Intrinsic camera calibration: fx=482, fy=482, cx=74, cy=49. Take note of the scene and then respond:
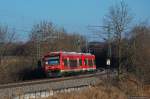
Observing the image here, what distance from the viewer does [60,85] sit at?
36.2m

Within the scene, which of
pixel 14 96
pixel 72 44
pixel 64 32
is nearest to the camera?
pixel 14 96

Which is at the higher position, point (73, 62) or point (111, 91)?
point (73, 62)

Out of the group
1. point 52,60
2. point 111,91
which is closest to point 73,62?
point 52,60

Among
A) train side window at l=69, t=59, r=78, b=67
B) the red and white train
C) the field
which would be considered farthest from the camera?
train side window at l=69, t=59, r=78, b=67

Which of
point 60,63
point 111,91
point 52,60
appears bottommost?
point 111,91

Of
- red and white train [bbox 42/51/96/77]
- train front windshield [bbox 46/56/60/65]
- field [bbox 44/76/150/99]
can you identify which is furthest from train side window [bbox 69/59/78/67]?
field [bbox 44/76/150/99]

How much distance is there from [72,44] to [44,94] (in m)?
67.1

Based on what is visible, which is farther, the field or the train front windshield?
the train front windshield

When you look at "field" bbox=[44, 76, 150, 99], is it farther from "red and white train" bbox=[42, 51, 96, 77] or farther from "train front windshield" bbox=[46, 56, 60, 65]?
"train front windshield" bbox=[46, 56, 60, 65]

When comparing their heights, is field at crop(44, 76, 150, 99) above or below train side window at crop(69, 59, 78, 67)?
below

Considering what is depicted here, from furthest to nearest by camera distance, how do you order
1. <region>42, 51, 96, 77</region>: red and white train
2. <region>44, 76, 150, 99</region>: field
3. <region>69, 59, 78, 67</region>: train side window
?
1. <region>69, 59, 78, 67</region>: train side window
2. <region>42, 51, 96, 77</region>: red and white train
3. <region>44, 76, 150, 99</region>: field

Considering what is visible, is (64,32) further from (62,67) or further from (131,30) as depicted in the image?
(62,67)

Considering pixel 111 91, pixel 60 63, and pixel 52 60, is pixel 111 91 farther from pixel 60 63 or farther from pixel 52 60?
pixel 52 60

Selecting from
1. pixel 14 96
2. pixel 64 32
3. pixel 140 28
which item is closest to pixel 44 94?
pixel 14 96
